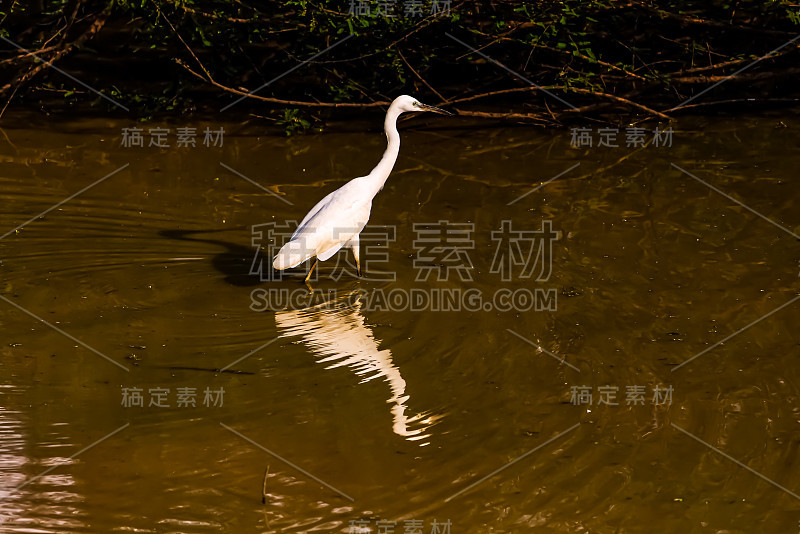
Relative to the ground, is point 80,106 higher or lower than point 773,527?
higher

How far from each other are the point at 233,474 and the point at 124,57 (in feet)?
28.2

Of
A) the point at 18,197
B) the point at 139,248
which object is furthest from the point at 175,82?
the point at 139,248

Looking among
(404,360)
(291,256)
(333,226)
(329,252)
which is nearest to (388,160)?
(333,226)

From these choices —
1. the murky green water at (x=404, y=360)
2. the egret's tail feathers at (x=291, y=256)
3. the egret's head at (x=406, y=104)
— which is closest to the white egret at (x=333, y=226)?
the egret's tail feathers at (x=291, y=256)

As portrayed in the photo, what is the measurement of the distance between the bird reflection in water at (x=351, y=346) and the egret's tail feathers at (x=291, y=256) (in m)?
0.31

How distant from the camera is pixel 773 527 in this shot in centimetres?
370

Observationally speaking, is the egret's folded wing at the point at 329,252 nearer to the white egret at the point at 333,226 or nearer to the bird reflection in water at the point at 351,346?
the white egret at the point at 333,226

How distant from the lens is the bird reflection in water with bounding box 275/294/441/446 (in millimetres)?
4438

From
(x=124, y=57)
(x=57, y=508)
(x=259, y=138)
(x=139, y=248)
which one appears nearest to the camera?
(x=57, y=508)

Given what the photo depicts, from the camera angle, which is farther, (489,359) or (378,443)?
(489,359)

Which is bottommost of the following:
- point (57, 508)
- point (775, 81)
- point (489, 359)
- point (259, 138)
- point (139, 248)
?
point (57, 508)

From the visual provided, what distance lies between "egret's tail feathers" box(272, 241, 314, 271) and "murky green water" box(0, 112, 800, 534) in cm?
27

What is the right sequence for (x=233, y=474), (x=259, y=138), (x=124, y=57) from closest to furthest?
(x=233, y=474) < (x=259, y=138) < (x=124, y=57)

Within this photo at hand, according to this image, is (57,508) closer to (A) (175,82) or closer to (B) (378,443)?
(B) (378,443)
